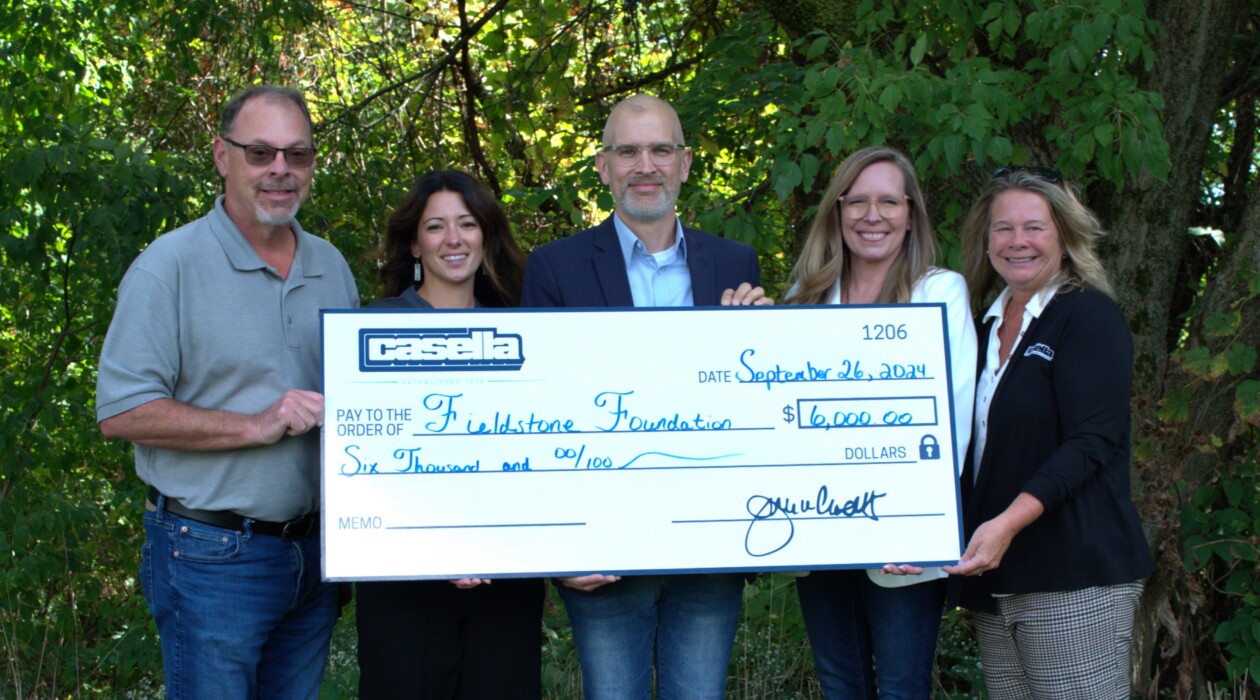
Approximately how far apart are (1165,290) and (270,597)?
13.7 feet

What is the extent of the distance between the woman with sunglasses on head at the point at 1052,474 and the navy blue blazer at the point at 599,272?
0.78 m

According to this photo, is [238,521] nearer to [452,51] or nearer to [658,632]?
[658,632]

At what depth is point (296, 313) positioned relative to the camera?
3.21 meters

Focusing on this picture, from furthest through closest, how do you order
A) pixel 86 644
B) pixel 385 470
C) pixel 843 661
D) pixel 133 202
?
pixel 86 644, pixel 133 202, pixel 843 661, pixel 385 470

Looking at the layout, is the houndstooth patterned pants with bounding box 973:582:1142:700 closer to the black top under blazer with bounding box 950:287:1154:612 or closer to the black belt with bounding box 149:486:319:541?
the black top under blazer with bounding box 950:287:1154:612

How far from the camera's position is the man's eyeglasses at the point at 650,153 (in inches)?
135

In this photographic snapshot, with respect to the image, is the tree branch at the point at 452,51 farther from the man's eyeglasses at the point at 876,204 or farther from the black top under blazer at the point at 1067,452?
the black top under blazer at the point at 1067,452

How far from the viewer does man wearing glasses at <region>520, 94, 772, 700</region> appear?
10.8 feet

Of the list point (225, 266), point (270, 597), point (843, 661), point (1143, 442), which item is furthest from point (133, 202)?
point (1143, 442)

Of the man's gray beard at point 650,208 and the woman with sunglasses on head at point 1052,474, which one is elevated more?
the man's gray beard at point 650,208

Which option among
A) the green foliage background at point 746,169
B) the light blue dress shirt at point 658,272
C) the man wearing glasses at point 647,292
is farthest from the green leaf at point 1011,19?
the light blue dress shirt at point 658,272

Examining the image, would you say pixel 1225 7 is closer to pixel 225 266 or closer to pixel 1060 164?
pixel 1060 164

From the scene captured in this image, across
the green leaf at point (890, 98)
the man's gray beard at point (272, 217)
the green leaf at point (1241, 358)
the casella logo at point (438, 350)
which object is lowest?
the casella logo at point (438, 350)

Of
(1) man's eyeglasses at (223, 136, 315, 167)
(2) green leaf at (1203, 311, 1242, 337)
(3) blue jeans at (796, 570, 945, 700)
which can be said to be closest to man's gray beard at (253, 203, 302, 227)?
(1) man's eyeglasses at (223, 136, 315, 167)
